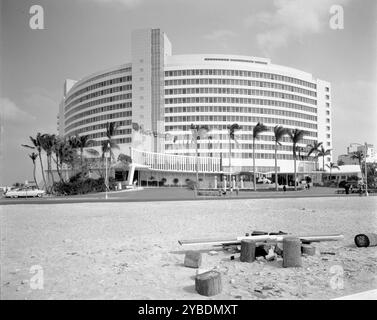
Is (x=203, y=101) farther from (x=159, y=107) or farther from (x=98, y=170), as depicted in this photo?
(x=98, y=170)

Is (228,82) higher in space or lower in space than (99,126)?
higher

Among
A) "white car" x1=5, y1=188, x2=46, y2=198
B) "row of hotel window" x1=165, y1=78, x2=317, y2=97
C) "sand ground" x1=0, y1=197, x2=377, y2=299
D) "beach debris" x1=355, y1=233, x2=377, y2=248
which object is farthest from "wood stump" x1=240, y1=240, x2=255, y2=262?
"row of hotel window" x1=165, y1=78, x2=317, y2=97

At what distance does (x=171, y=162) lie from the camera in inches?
3398

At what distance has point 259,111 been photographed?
332ft

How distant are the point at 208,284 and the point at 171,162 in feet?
266

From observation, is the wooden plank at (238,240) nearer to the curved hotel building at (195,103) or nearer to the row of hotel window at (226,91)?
the curved hotel building at (195,103)

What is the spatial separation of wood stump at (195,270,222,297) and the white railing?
206 ft

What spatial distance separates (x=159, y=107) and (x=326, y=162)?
2293 inches

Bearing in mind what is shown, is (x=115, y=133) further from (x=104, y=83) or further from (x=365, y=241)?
(x=365, y=241)

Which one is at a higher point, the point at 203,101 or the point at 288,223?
the point at 203,101

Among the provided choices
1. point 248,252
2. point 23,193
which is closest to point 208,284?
point 248,252

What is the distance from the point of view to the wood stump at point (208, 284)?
5367 millimetres

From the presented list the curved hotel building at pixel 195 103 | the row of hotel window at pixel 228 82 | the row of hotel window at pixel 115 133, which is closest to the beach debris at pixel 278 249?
the curved hotel building at pixel 195 103
